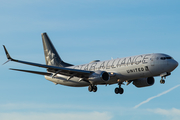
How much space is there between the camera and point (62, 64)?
213ft

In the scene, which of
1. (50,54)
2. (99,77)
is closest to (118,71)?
(99,77)

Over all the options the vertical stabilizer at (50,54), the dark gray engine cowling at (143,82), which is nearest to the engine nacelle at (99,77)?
the dark gray engine cowling at (143,82)

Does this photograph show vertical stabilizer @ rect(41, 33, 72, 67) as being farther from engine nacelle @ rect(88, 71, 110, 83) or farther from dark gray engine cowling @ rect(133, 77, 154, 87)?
dark gray engine cowling @ rect(133, 77, 154, 87)

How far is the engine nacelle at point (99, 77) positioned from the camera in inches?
2013

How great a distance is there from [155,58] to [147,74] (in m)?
2.41

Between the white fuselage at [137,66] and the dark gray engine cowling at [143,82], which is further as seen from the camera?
the dark gray engine cowling at [143,82]

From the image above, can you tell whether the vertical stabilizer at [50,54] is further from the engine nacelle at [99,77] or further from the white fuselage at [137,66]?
the engine nacelle at [99,77]

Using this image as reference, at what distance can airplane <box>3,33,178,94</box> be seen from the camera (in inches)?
1922

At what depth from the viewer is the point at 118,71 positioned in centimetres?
5156

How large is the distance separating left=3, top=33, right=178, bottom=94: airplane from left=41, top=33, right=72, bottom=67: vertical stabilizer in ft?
17.1

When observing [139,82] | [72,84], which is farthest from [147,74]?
[72,84]

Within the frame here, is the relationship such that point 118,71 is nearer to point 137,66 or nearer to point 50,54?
point 137,66

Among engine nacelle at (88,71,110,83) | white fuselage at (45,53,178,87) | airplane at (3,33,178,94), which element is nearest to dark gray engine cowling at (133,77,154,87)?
airplane at (3,33,178,94)

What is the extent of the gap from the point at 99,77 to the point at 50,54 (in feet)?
57.8
